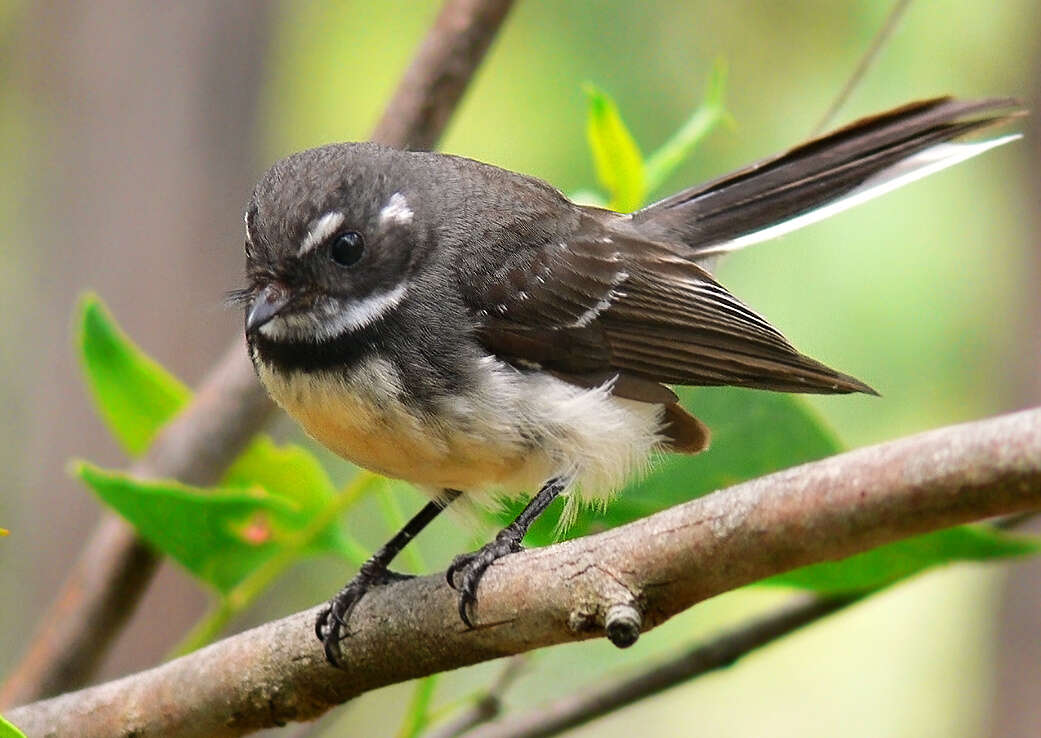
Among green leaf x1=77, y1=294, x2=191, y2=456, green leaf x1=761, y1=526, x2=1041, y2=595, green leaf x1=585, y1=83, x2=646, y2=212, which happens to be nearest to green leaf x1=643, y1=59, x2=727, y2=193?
green leaf x1=585, y1=83, x2=646, y2=212

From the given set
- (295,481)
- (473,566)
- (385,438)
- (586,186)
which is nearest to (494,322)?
(385,438)

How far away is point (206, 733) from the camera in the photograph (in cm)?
238

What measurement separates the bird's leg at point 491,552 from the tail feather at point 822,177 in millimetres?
914

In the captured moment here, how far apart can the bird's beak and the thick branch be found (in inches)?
23.4

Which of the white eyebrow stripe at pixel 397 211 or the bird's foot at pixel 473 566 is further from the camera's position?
the white eyebrow stripe at pixel 397 211

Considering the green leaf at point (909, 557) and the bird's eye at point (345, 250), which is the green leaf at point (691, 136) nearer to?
the bird's eye at point (345, 250)

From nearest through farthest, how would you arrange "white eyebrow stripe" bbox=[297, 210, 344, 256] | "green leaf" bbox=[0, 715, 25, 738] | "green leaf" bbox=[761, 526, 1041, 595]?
1. "green leaf" bbox=[0, 715, 25, 738]
2. "green leaf" bbox=[761, 526, 1041, 595]
3. "white eyebrow stripe" bbox=[297, 210, 344, 256]

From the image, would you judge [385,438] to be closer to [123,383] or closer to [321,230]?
[321,230]

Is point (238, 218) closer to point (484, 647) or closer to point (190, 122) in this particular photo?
point (190, 122)

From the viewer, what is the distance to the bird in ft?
8.87

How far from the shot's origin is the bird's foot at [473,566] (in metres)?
2.21

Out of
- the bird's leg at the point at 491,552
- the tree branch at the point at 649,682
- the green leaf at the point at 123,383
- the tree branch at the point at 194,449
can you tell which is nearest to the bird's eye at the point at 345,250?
the tree branch at the point at 194,449

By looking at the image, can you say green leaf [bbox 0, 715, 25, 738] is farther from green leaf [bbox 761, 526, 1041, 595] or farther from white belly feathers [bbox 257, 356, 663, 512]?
green leaf [bbox 761, 526, 1041, 595]

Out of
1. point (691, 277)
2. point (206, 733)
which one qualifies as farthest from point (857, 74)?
point (206, 733)
